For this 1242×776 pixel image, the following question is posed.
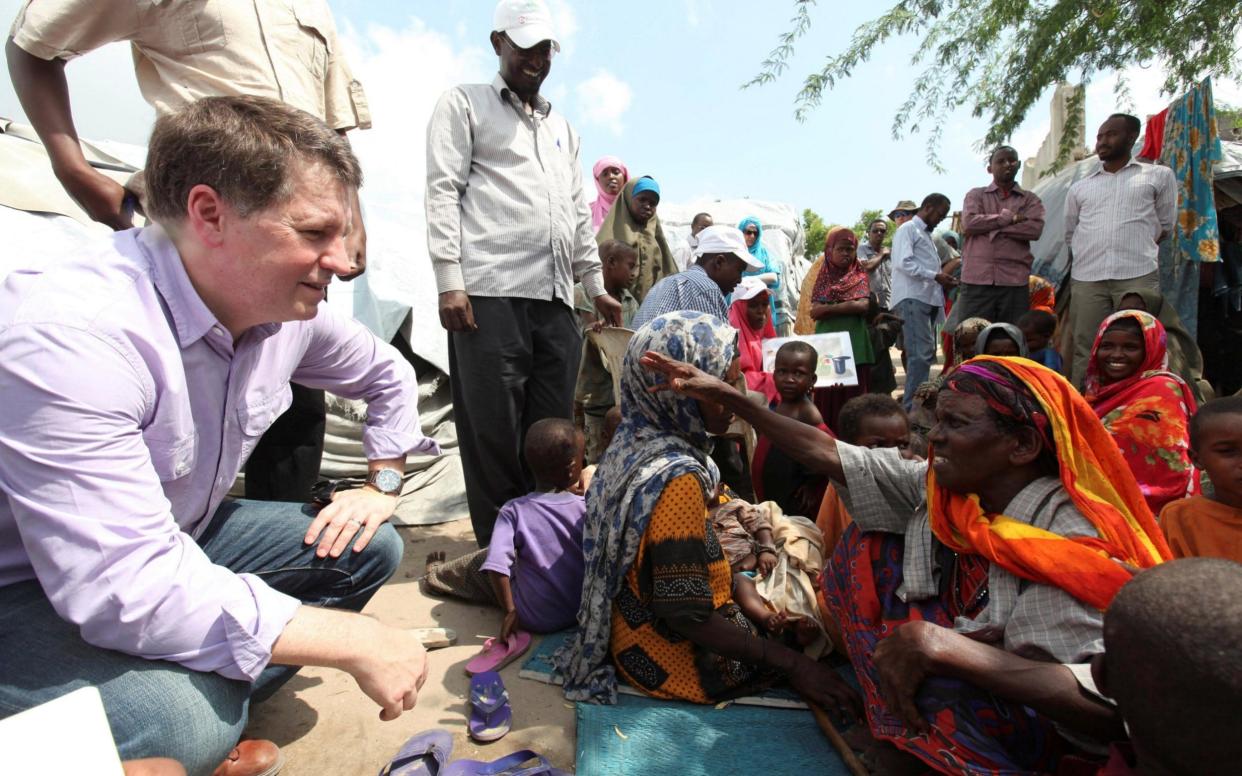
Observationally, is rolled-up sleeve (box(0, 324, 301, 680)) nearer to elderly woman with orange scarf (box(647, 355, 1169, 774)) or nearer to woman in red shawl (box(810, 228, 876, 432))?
elderly woman with orange scarf (box(647, 355, 1169, 774))

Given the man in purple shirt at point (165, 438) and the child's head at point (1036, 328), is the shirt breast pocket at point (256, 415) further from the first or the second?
the child's head at point (1036, 328)

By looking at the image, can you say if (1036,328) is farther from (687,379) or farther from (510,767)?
(510,767)

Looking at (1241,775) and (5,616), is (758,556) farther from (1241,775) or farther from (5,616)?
(5,616)

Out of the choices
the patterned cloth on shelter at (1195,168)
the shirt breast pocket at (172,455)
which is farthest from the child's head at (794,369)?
the patterned cloth on shelter at (1195,168)

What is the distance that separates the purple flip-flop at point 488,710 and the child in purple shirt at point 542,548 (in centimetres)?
37

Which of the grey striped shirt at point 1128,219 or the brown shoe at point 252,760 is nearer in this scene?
the brown shoe at point 252,760

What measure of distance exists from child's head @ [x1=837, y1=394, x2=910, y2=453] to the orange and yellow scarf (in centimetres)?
128

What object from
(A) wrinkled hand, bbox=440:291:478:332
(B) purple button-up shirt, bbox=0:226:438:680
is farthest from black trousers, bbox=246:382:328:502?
(B) purple button-up shirt, bbox=0:226:438:680

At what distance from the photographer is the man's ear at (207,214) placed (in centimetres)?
152

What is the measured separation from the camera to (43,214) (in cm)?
402

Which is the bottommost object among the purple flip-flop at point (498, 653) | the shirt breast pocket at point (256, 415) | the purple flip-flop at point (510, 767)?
the purple flip-flop at point (510, 767)

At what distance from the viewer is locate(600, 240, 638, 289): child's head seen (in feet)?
16.8

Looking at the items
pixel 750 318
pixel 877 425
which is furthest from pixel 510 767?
pixel 750 318

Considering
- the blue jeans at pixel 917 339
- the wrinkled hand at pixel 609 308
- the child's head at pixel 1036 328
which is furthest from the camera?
the blue jeans at pixel 917 339
